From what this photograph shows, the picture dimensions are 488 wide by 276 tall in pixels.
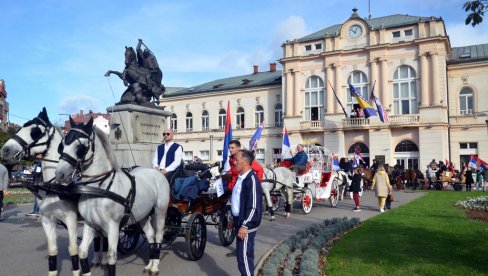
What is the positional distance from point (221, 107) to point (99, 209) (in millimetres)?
49591

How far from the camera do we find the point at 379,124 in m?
42.7

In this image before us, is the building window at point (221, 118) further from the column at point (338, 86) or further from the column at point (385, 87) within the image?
the column at point (385, 87)

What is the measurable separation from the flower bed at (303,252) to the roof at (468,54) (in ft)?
122

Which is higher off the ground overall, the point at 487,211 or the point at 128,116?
the point at 128,116

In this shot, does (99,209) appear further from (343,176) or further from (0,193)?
(343,176)

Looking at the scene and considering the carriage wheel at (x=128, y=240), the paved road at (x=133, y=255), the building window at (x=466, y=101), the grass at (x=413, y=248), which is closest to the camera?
the grass at (x=413, y=248)

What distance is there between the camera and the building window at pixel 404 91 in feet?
141

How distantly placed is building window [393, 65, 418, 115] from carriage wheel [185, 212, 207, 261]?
128 ft

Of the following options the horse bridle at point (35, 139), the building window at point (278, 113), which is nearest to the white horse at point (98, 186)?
the horse bridle at point (35, 139)

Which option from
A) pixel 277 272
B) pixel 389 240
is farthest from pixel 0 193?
pixel 389 240

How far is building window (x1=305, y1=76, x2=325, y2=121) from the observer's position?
47656mm

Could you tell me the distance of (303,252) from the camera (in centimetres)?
877

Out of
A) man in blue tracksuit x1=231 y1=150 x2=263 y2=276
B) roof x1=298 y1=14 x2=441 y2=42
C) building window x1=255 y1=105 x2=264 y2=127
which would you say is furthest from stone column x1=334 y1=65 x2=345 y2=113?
man in blue tracksuit x1=231 y1=150 x2=263 y2=276

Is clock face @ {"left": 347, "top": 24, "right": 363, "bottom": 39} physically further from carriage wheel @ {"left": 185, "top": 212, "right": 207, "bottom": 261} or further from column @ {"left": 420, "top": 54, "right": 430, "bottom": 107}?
carriage wheel @ {"left": 185, "top": 212, "right": 207, "bottom": 261}
